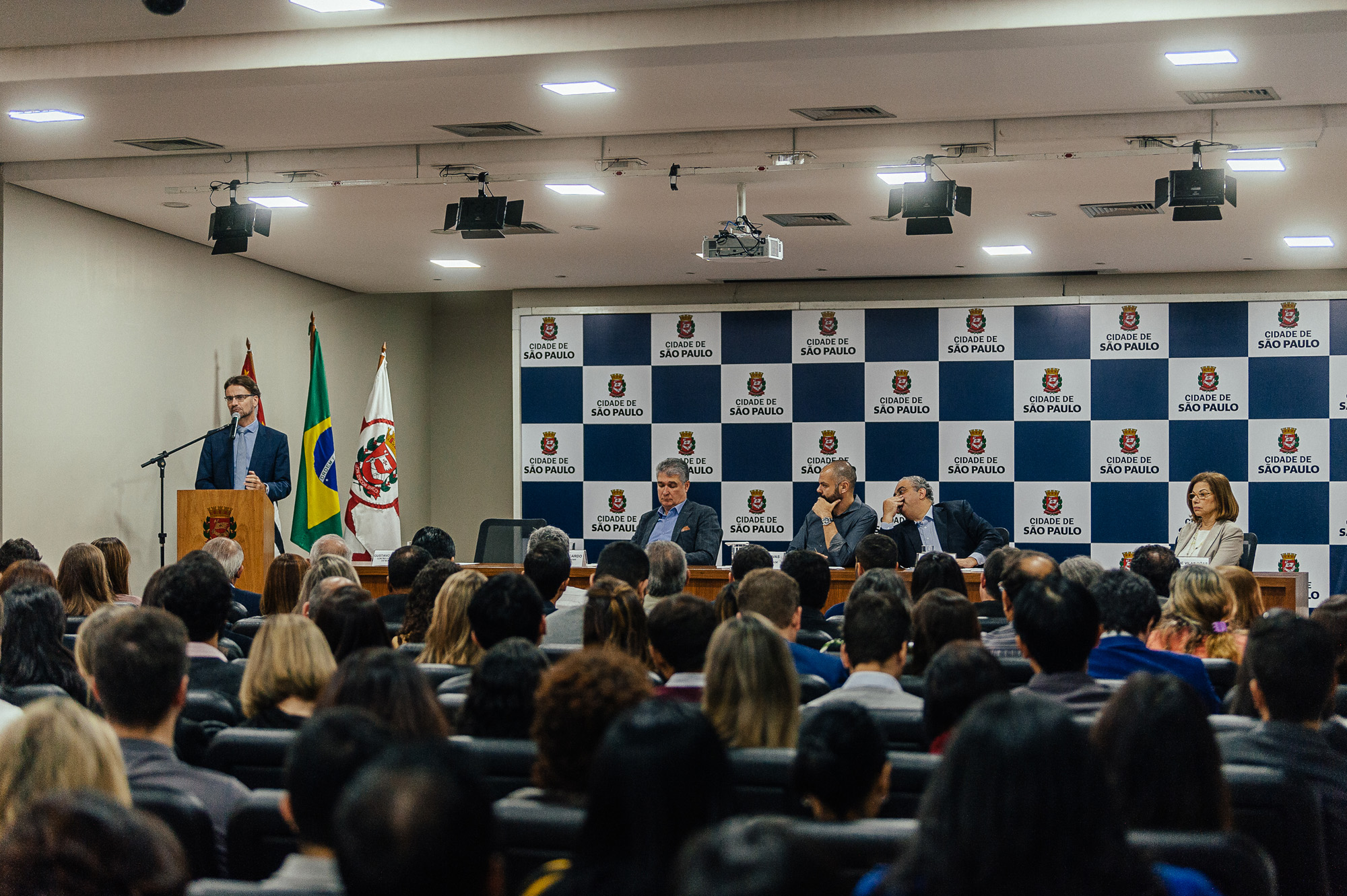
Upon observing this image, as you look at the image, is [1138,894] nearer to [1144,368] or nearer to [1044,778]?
[1044,778]

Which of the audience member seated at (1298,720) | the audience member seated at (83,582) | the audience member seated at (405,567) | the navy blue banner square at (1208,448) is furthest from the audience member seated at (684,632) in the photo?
the navy blue banner square at (1208,448)

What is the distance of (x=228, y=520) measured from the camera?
22.0 feet

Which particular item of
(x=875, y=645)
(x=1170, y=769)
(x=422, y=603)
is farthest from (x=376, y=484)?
(x=1170, y=769)

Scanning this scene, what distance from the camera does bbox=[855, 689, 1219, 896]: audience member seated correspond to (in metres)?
1.29

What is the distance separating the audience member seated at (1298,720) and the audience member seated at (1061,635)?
420mm

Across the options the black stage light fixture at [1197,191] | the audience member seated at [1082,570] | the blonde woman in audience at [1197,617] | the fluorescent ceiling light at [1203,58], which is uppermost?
the fluorescent ceiling light at [1203,58]

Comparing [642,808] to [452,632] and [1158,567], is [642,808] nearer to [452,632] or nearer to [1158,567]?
[452,632]

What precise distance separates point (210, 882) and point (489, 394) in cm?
1059

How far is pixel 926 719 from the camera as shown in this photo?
2404mm

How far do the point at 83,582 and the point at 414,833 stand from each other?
3.58 m

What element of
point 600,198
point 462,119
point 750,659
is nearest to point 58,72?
point 462,119

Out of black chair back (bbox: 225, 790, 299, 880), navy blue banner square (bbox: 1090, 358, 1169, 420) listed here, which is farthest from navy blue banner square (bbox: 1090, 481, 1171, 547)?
black chair back (bbox: 225, 790, 299, 880)

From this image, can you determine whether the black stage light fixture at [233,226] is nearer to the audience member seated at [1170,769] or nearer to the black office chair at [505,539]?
the black office chair at [505,539]

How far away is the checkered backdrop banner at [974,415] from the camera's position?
889 cm
